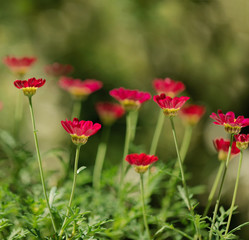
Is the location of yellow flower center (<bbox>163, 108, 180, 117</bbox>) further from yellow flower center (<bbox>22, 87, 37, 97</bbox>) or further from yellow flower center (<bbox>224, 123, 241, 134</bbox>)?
yellow flower center (<bbox>22, 87, 37, 97</bbox>)

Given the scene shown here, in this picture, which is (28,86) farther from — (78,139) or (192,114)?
(192,114)

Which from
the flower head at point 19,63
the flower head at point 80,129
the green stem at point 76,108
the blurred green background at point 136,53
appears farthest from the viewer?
the blurred green background at point 136,53

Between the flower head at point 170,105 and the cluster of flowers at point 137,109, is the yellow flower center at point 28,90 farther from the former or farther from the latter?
the flower head at point 170,105

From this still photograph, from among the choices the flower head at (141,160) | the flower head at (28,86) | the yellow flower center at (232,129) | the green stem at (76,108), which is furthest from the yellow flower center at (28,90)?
the green stem at (76,108)

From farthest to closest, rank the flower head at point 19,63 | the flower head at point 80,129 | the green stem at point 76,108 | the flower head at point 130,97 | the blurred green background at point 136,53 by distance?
1. the blurred green background at point 136,53
2. the green stem at point 76,108
3. the flower head at point 19,63
4. the flower head at point 130,97
5. the flower head at point 80,129

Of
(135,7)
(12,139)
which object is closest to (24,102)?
(135,7)

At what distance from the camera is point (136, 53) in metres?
2.34

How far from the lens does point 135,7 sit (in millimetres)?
2045

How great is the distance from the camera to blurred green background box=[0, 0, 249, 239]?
1.96 m

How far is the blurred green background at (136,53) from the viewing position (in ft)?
6.41

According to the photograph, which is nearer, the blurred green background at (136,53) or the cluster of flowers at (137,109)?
the cluster of flowers at (137,109)

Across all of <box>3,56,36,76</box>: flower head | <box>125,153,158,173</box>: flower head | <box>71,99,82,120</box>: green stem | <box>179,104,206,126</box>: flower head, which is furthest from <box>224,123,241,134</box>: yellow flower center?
<box>71,99,82,120</box>: green stem

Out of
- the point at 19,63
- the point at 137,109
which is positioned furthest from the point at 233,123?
the point at 19,63

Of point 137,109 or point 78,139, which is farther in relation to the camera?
point 137,109
